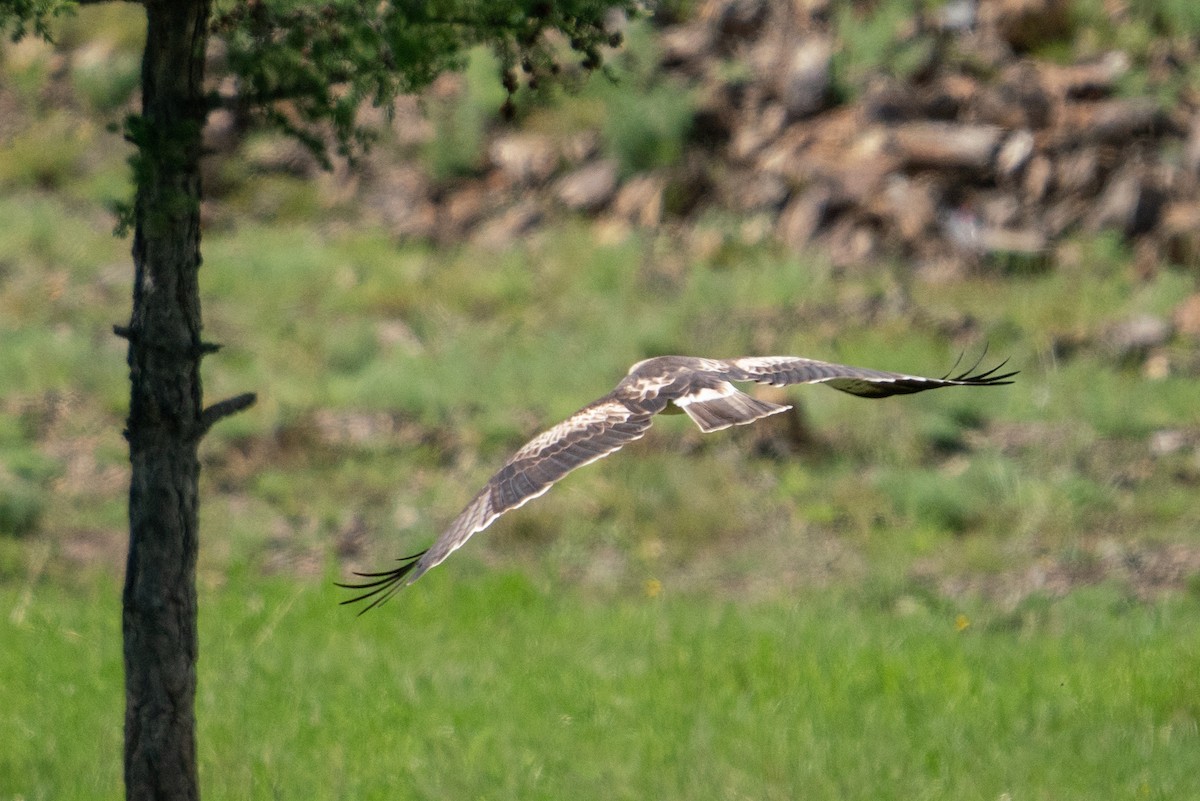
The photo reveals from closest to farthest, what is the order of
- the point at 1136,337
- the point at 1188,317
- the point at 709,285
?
the point at 1136,337 < the point at 1188,317 < the point at 709,285

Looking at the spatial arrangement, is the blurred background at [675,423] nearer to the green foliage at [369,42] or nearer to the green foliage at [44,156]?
the green foliage at [44,156]

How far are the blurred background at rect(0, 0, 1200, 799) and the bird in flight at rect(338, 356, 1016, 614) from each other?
0.90 meters

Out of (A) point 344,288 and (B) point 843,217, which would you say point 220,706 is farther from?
(B) point 843,217

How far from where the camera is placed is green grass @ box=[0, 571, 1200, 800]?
604 cm

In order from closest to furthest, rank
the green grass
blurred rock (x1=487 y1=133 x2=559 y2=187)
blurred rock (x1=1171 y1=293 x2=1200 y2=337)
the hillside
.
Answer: the green grass
the hillside
blurred rock (x1=1171 y1=293 x2=1200 y2=337)
blurred rock (x1=487 y1=133 x2=559 y2=187)

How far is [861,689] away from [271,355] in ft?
23.3

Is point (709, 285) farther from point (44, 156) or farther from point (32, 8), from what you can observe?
point (32, 8)

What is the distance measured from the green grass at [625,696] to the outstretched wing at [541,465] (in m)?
1.78

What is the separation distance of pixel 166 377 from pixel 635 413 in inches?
51.4

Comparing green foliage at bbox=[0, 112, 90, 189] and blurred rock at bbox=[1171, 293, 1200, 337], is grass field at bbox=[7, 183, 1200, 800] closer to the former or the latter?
blurred rock at bbox=[1171, 293, 1200, 337]

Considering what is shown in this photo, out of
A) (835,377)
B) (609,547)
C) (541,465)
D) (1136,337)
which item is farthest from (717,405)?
(1136,337)

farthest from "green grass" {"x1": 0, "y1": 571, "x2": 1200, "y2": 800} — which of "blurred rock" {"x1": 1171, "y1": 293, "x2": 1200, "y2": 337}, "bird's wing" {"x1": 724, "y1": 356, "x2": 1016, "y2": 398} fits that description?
"blurred rock" {"x1": 1171, "y1": 293, "x2": 1200, "y2": 337}

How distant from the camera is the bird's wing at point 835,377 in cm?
475

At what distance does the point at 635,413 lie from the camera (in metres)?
4.61
